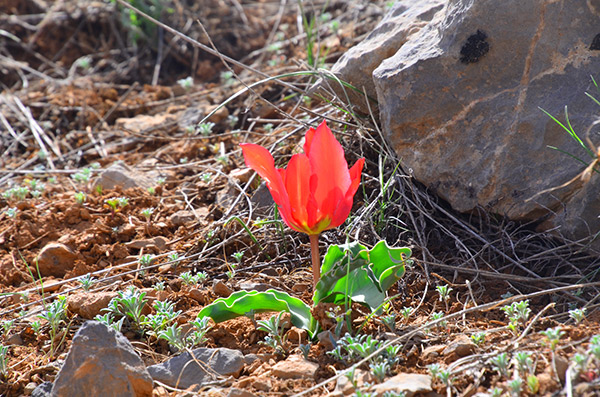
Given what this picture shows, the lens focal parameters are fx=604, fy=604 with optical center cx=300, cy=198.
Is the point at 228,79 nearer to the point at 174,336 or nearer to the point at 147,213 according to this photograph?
the point at 147,213

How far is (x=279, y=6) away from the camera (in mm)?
5504

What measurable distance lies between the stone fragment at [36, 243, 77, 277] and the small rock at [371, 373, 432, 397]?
1.71 metres

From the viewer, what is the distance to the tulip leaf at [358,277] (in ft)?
6.25

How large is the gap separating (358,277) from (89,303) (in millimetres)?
1014

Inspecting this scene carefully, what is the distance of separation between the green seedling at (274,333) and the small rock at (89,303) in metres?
0.65

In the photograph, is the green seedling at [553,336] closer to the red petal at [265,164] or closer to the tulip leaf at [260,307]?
the tulip leaf at [260,307]

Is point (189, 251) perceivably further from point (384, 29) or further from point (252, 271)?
point (384, 29)

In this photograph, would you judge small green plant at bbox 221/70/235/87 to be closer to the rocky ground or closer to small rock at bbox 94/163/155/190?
the rocky ground

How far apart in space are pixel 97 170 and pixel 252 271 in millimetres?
1404

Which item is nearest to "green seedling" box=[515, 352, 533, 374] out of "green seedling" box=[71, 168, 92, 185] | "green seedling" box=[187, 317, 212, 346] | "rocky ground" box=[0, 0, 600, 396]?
"rocky ground" box=[0, 0, 600, 396]

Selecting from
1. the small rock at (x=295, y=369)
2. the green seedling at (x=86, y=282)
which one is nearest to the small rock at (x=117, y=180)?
the green seedling at (x=86, y=282)

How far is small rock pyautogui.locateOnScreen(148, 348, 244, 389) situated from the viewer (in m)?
1.86

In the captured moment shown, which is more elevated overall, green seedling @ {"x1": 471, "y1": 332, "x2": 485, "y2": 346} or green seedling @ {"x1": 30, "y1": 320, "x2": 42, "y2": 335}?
green seedling @ {"x1": 471, "y1": 332, "x2": 485, "y2": 346}

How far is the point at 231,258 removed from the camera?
2613mm
